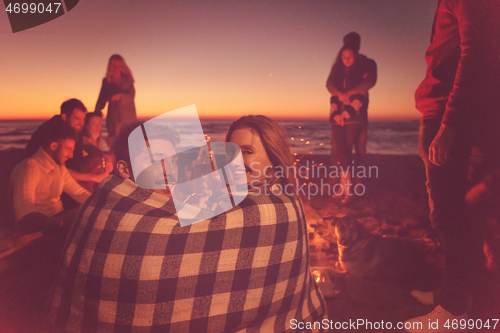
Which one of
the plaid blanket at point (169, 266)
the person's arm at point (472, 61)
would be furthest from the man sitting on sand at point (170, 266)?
the person's arm at point (472, 61)

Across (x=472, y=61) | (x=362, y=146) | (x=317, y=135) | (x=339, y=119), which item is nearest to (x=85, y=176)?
(x=317, y=135)

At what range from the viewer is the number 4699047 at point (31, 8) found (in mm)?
1472

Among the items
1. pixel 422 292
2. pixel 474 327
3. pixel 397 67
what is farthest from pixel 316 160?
pixel 474 327

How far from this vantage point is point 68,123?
5.03 feet

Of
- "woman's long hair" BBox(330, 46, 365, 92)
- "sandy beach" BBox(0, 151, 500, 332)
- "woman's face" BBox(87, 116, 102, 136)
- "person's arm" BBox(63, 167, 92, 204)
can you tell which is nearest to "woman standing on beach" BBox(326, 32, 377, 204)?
"woman's long hair" BBox(330, 46, 365, 92)

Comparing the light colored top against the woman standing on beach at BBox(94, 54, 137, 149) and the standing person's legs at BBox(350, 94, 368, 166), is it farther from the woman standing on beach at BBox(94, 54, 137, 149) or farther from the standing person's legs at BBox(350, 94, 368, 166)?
the standing person's legs at BBox(350, 94, 368, 166)

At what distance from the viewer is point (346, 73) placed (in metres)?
1.41

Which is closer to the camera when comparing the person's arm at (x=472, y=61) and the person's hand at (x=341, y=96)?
the person's arm at (x=472, y=61)

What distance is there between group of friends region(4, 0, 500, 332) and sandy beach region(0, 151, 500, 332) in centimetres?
7

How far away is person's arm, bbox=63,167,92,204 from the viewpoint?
5.09 ft

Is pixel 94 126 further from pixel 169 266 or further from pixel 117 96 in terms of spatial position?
pixel 169 266

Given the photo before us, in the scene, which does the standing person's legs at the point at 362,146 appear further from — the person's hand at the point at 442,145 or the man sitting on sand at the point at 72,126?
the man sitting on sand at the point at 72,126

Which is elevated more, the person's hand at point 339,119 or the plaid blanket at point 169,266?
the person's hand at point 339,119

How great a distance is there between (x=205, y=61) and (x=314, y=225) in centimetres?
111
